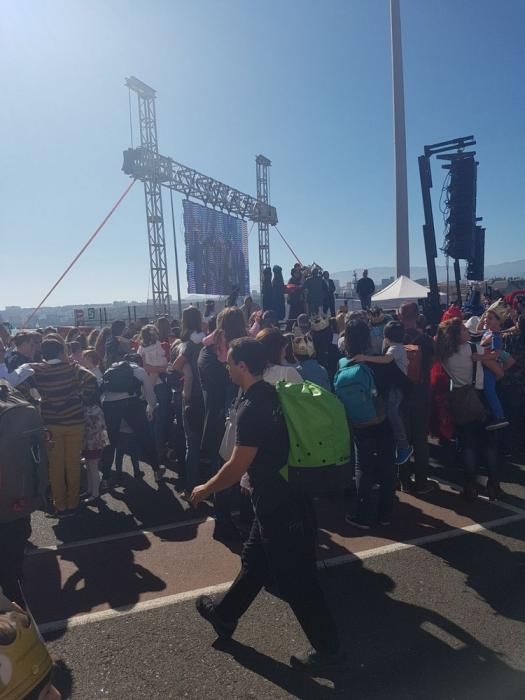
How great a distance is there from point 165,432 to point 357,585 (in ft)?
13.1

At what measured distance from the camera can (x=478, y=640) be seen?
2.98 metres

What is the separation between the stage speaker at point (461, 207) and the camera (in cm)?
1026

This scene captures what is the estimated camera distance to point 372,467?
448cm

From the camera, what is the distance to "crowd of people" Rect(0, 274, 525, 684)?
8.91 feet

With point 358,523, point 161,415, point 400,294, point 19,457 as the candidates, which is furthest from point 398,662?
point 400,294

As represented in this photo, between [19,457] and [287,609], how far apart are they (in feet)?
6.63

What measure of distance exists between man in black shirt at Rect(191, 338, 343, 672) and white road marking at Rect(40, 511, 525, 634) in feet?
3.46

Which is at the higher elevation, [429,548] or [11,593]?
[11,593]

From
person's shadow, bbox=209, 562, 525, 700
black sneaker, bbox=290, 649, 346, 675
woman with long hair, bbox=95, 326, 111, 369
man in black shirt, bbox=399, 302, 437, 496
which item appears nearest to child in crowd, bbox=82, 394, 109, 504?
woman with long hair, bbox=95, 326, 111, 369

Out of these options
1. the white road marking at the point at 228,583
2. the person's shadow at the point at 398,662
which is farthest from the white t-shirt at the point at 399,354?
the person's shadow at the point at 398,662

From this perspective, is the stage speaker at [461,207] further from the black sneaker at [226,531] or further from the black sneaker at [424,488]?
the black sneaker at [226,531]

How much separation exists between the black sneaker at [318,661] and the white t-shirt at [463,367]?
3.11 m

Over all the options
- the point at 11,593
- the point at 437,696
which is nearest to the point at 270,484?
the point at 437,696

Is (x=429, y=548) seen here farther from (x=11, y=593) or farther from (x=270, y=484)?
(x=11, y=593)
